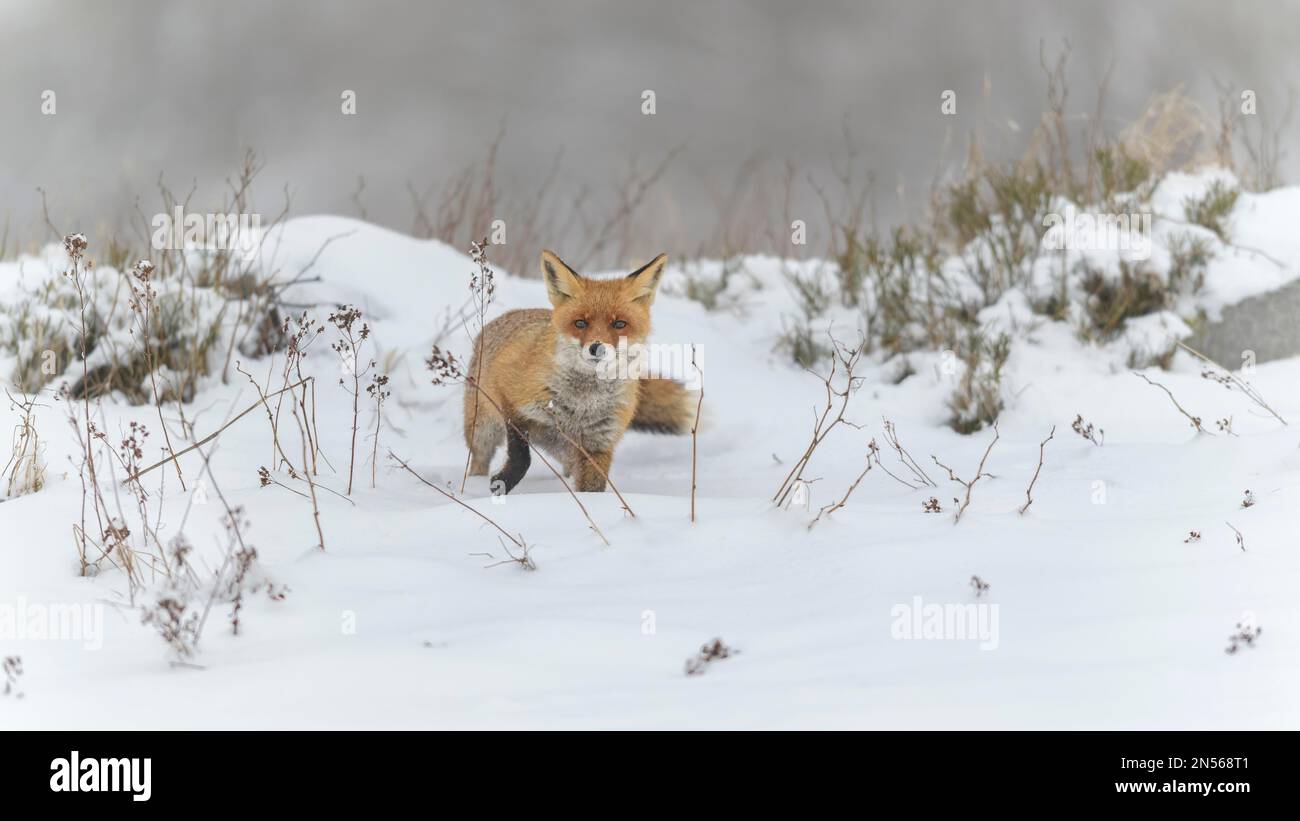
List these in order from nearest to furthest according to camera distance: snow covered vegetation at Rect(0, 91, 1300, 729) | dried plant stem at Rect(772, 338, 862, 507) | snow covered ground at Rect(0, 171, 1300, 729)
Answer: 1. snow covered ground at Rect(0, 171, 1300, 729)
2. snow covered vegetation at Rect(0, 91, 1300, 729)
3. dried plant stem at Rect(772, 338, 862, 507)

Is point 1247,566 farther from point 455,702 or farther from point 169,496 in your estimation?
point 169,496

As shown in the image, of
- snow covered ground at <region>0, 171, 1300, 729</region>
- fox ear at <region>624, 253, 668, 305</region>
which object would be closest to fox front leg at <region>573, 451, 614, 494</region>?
snow covered ground at <region>0, 171, 1300, 729</region>

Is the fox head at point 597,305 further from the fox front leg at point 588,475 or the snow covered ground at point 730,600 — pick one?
the snow covered ground at point 730,600

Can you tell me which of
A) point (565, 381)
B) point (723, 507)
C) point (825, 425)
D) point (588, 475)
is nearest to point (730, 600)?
point (723, 507)

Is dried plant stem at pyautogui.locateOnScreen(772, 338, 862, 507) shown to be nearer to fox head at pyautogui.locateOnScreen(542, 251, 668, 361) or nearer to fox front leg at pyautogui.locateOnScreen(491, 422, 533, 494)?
fox head at pyautogui.locateOnScreen(542, 251, 668, 361)

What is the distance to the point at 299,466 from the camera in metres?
5.44

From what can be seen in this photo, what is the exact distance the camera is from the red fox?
15.8 ft

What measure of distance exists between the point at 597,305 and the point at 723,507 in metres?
1.19

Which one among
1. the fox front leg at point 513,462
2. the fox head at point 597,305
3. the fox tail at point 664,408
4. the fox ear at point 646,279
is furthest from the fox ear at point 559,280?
the fox tail at point 664,408

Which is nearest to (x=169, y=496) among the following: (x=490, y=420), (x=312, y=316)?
(x=490, y=420)

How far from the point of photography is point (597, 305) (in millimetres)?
4828

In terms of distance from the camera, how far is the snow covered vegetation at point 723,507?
2.63 metres

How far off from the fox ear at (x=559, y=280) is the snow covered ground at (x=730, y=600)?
100 cm

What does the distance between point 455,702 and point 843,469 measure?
359 cm
